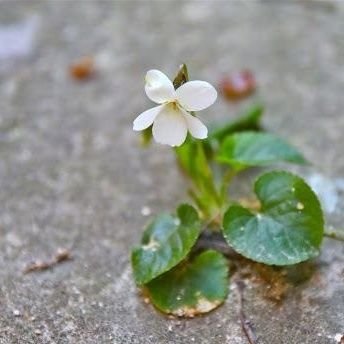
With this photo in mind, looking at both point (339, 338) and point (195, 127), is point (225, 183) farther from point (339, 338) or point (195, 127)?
point (339, 338)

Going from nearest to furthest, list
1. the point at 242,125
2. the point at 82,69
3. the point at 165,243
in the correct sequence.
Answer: the point at 165,243, the point at 242,125, the point at 82,69

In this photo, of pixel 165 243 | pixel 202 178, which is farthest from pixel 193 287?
pixel 202 178

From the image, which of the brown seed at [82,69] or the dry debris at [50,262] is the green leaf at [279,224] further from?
the brown seed at [82,69]

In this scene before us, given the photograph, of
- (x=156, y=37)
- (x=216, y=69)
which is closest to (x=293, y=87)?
(x=216, y=69)

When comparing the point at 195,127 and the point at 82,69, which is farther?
the point at 82,69

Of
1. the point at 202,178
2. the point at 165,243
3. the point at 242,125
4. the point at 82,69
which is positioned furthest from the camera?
the point at 82,69

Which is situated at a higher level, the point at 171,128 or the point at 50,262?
the point at 171,128

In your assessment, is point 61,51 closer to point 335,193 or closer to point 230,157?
point 230,157
